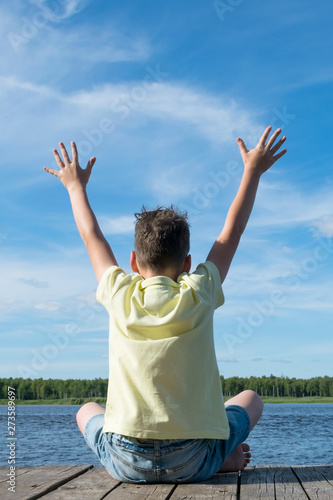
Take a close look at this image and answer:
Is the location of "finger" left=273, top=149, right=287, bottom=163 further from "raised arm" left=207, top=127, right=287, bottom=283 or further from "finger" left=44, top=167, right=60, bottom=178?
"finger" left=44, top=167, right=60, bottom=178

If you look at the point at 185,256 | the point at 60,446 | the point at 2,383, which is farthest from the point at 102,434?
the point at 2,383

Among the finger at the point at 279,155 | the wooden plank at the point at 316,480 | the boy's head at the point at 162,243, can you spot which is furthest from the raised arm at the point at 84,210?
the wooden plank at the point at 316,480

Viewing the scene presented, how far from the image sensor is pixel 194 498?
2.40 metres

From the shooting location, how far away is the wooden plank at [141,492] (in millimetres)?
2436

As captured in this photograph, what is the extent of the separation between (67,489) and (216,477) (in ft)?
2.54

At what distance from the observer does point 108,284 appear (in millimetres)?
2770

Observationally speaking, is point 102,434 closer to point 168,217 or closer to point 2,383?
point 168,217

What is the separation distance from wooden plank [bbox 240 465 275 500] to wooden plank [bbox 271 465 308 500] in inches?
1.0

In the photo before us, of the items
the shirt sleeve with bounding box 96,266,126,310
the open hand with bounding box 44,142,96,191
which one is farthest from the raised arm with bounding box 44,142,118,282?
the shirt sleeve with bounding box 96,266,126,310

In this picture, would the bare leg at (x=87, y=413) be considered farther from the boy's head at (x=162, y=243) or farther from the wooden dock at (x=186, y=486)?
the boy's head at (x=162, y=243)

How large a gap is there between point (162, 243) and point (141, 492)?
1.18 m

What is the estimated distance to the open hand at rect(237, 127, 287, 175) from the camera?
3.29 m

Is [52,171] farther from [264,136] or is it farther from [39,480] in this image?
[39,480]

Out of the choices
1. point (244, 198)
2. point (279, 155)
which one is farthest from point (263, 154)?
point (244, 198)
